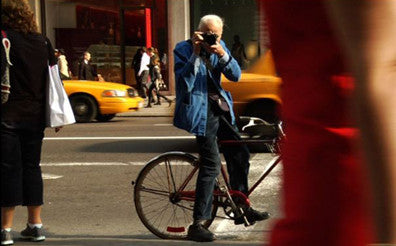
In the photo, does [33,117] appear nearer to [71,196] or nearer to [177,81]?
[177,81]

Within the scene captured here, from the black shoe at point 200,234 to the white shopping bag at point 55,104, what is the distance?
1.23 meters

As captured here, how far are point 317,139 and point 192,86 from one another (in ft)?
16.3

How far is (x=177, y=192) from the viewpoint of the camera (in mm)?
6965

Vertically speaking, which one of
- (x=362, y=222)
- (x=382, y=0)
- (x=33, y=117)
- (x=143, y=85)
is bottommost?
(x=143, y=85)

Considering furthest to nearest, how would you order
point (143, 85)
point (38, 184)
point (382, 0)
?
point (143, 85) → point (38, 184) → point (382, 0)

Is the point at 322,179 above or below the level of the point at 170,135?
above

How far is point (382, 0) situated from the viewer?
4.13 ft

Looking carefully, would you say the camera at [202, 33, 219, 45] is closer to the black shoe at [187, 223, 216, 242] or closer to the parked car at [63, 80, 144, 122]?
the black shoe at [187, 223, 216, 242]

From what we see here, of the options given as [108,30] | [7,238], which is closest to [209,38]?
[7,238]

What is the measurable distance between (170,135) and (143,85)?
9.47 meters

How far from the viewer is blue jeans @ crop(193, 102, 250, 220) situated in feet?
21.3

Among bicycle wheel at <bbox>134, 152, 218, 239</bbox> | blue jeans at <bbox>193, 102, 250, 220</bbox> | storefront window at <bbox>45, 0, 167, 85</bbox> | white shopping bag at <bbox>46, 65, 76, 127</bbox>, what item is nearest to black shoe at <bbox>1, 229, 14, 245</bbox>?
white shopping bag at <bbox>46, 65, 76, 127</bbox>

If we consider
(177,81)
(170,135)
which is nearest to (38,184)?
(177,81)

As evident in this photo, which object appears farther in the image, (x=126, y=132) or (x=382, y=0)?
(x=126, y=132)
